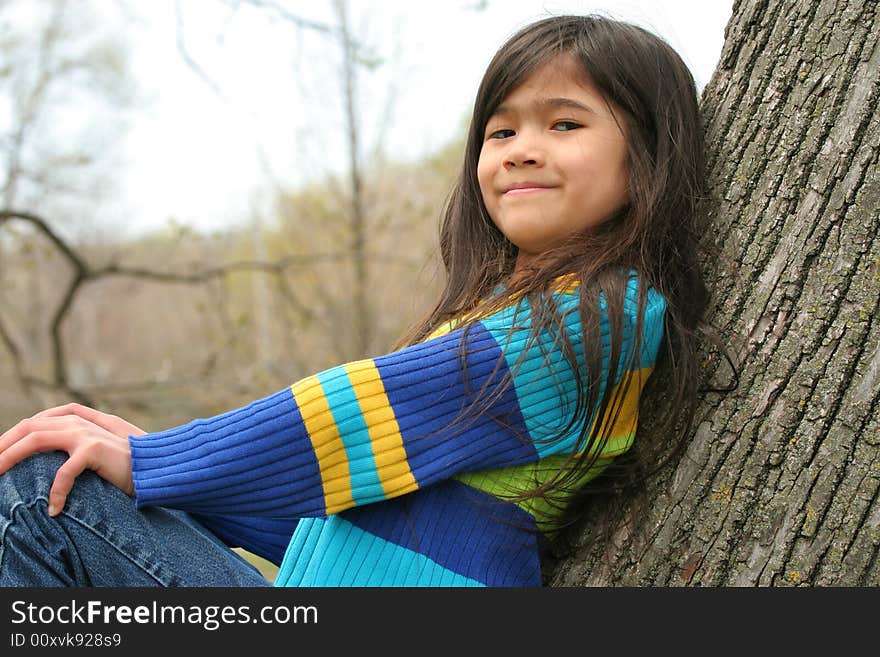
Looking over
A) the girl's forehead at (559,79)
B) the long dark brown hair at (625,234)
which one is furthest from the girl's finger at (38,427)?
the girl's forehead at (559,79)

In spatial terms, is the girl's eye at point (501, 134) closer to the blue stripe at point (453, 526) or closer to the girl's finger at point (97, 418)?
the blue stripe at point (453, 526)

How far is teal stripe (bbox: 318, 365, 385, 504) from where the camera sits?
1362 mm

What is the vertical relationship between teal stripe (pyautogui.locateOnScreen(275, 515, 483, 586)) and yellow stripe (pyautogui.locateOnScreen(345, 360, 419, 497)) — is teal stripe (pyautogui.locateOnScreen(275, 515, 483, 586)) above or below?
below

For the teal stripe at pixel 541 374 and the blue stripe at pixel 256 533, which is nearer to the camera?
the teal stripe at pixel 541 374

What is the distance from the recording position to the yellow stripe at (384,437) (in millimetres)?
1369

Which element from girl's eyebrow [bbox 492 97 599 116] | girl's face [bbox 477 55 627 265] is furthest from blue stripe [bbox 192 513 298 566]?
girl's eyebrow [bbox 492 97 599 116]

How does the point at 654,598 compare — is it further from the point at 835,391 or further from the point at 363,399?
the point at 363,399

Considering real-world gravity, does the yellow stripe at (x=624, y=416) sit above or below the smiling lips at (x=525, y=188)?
below

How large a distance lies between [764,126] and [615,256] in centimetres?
31

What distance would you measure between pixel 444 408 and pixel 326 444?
0.19 m

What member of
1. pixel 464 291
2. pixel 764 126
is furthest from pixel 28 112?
pixel 764 126

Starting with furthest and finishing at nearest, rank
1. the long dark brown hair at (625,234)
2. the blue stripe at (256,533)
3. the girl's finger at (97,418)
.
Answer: the blue stripe at (256,533) → the girl's finger at (97,418) → the long dark brown hair at (625,234)

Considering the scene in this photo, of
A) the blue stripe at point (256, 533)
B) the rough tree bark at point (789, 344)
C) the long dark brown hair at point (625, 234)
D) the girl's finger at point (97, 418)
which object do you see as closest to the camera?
the rough tree bark at point (789, 344)

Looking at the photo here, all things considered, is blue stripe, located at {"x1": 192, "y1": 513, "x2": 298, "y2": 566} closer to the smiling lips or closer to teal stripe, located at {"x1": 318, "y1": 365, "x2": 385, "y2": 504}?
teal stripe, located at {"x1": 318, "y1": 365, "x2": 385, "y2": 504}
